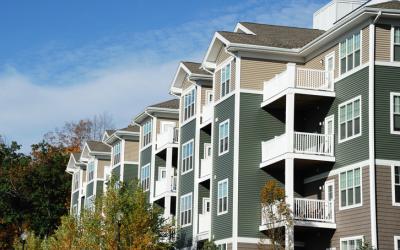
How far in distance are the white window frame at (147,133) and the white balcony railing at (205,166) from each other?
11555mm

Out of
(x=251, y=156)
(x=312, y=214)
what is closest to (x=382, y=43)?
(x=312, y=214)

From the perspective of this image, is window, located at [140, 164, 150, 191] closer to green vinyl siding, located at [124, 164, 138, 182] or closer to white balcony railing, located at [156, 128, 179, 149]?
white balcony railing, located at [156, 128, 179, 149]

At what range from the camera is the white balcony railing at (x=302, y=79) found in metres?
38.6

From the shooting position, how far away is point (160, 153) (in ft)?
185

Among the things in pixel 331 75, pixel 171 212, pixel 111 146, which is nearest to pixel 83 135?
pixel 111 146

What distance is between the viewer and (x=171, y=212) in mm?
54500

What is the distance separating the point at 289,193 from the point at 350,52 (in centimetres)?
711

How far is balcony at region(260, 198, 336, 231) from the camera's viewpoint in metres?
36.9

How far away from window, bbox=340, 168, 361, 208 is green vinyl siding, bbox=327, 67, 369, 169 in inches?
19.8

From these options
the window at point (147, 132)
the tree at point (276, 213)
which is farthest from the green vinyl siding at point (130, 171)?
the tree at point (276, 213)

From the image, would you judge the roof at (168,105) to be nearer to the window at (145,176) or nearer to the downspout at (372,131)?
the window at (145,176)

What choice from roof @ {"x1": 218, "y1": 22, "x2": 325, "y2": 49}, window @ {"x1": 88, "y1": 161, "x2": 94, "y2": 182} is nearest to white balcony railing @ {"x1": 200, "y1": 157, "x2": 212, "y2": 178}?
roof @ {"x1": 218, "y1": 22, "x2": 325, "y2": 49}

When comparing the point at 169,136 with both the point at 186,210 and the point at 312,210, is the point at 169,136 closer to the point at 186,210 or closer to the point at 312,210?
the point at 186,210

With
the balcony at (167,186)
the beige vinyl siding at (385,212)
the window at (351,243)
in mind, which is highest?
the balcony at (167,186)
